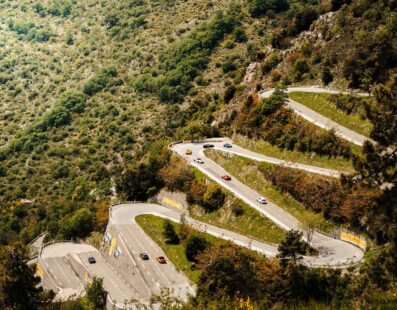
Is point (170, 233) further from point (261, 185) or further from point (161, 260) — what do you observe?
point (261, 185)

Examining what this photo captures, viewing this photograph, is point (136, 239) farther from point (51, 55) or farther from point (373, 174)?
point (51, 55)

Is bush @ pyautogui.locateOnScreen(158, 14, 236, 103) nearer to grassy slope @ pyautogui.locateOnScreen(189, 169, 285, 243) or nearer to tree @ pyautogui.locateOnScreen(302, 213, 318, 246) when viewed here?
grassy slope @ pyautogui.locateOnScreen(189, 169, 285, 243)

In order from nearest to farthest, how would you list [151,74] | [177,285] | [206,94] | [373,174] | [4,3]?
1. [373,174]
2. [177,285]
3. [206,94]
4. [151,74]
5. [4,3]

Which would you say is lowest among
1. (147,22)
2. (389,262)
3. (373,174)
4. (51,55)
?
(51,55)

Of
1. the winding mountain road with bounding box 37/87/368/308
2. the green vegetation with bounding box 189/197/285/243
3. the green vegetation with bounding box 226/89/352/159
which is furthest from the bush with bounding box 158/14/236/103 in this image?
the green vegetation with bounding box 189/197/285/243

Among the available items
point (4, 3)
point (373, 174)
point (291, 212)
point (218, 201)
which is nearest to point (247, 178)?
point (218, 201)

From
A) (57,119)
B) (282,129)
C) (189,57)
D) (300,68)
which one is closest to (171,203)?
(282,129)

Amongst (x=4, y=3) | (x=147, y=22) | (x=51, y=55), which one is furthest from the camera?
(x=4, y=3)
